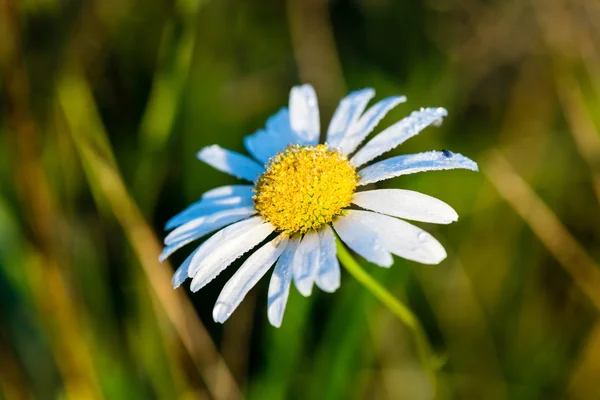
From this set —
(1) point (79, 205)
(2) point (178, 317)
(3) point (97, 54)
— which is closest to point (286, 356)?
(2) point (178, 317)

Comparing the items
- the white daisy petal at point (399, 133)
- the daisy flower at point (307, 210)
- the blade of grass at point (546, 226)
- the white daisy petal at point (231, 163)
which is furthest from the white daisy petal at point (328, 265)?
the blade of grass at point (546, 226)

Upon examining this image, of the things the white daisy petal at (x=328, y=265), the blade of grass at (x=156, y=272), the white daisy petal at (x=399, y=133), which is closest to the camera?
the white daisy petal at (x=328, y=265)

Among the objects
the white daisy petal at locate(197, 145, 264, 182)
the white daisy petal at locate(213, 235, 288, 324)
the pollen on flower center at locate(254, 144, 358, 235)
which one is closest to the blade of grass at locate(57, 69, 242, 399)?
the white daisy petal at locate(197, 145, 264, 182)

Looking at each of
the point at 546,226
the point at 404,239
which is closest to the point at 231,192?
the point at 404,239

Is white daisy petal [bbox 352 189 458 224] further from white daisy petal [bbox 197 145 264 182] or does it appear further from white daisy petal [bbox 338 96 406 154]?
white daisy petal [bbox 197 145 264 182]

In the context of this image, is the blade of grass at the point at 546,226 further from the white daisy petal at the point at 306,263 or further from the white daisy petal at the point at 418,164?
the white daisy petal at the point at 306,263

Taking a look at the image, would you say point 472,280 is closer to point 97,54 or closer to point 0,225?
point 0,225

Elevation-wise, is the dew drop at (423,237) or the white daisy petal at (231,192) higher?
the white daisy petal at (231,192)

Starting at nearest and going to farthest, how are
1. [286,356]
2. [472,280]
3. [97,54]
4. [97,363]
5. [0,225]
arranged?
[286,356], [97,363], [0,225], [472,280], [97,54]
